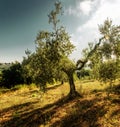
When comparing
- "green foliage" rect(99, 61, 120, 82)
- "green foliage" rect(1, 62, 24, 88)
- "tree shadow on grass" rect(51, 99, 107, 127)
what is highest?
"green foliage" rect(1, 62, 24, 88)

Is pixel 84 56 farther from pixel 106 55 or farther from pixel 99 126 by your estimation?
pixel 99 126

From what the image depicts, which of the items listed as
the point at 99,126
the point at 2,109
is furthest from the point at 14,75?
the point at 99,126

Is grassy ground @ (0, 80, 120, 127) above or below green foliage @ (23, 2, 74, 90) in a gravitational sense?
below

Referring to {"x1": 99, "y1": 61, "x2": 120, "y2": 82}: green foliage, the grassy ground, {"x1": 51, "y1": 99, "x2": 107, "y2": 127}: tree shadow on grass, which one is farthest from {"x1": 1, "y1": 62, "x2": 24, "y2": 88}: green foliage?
{"x1": 99, "y1": 61, "x2": 120, "y2": 82}: green foliage

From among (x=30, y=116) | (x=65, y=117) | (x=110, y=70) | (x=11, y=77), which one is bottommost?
(x=65, y=117)

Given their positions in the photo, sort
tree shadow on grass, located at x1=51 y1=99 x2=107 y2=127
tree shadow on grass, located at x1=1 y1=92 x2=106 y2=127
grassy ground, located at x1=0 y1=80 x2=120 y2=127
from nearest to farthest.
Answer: tree shadow on grass, located at x1=51 y1=99 x2=107 y2=127
grassy ground, located at x1=0 y1=80 x2=120 y2=127
tree shadow on grass, located at x1=1 y1=92 x2=106 y2=127

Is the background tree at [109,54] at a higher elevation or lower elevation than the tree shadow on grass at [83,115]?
higher

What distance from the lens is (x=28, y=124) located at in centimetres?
2164

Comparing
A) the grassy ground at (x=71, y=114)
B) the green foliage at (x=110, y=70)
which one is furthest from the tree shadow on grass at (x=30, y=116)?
the green foliage at (x=110, y=70)

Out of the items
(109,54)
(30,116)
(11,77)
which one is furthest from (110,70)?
(11,77)

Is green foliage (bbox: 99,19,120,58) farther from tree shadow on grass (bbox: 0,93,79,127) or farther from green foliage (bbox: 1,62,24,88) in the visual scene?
green foliage (bbox: 1,62,24,88)

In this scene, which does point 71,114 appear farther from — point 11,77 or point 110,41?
point 11,77

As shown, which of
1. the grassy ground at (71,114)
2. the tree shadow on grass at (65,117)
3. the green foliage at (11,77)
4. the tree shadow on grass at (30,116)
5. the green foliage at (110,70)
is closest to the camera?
the grassy ground at (71,114)

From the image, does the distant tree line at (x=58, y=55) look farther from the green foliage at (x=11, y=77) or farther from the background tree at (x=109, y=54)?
the green foliage at (x=11, y=77)
